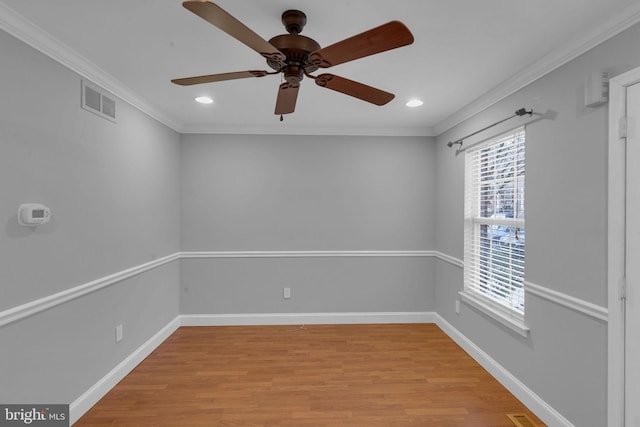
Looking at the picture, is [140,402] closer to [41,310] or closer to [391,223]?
[41,310]

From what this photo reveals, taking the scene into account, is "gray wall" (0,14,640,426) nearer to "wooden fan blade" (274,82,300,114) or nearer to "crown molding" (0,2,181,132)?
"crown molding" (0,2,181,132)

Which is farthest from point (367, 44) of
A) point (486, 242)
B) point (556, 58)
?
point (486, 242)

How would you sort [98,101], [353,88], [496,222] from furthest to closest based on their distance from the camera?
[496,222] < [98,101] < [353,88]

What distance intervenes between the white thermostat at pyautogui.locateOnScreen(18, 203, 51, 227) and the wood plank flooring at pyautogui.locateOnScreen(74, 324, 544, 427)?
138 cm

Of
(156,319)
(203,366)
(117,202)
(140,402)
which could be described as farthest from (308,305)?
(117,202)

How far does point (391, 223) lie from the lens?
400 cm

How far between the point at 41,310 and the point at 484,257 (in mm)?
3356

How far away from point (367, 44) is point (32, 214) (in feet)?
6.44

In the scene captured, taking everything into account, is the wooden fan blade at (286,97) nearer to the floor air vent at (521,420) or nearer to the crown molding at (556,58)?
the crown molding at (556,58)

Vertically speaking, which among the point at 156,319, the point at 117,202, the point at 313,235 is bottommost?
the point at 156,319

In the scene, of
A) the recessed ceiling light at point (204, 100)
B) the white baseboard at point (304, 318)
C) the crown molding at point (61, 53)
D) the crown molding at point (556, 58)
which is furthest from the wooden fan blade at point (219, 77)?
the white baseboard at point (304, 318)

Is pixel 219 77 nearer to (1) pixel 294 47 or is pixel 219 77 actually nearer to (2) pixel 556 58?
(1) pixel 294 47

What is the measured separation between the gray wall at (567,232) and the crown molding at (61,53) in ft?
10.2

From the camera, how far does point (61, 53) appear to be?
197 cm
